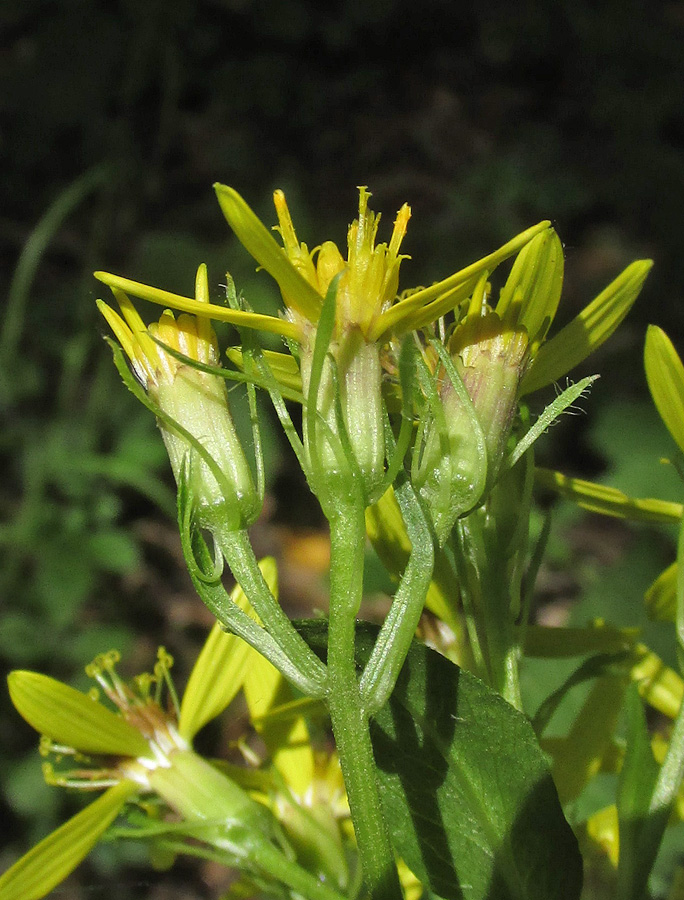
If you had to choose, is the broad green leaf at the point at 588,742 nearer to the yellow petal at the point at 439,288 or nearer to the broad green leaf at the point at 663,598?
the broad green leaf at the point at 663,598

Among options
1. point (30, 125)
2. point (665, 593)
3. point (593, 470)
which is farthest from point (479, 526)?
point (30, 125)

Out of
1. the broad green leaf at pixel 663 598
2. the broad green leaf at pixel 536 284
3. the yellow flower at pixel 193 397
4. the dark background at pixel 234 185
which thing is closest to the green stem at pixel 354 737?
the yellow flower at pixel 193 397

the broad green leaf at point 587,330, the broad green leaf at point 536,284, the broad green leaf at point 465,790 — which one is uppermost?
the broad green leaf at point 536,284

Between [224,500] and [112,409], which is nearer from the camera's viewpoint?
[224,500]

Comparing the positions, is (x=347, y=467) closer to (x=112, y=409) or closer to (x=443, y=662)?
(x=443, y=662)

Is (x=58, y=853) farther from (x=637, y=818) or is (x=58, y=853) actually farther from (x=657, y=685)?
(x=657, y=685)

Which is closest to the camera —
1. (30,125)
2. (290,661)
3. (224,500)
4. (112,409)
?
(290,661)

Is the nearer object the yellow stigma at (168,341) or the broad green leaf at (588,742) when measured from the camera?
the yellow stigma at (168,341)
